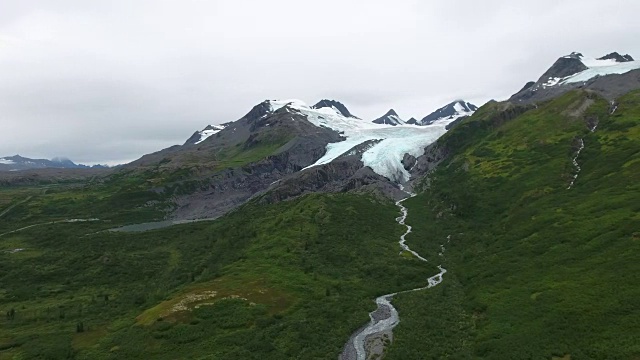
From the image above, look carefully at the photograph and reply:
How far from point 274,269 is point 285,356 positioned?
3718 centimetres

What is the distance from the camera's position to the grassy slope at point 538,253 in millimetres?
50188

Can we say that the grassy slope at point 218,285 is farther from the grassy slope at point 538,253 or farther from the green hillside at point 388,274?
the grassy slope at point 538,253

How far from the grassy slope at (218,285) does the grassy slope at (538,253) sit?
11.5m

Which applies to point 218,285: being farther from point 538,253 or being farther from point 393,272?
point 538,253

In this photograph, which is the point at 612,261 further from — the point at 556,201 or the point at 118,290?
the point at 118,290

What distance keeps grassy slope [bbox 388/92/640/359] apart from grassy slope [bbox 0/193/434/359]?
37.6ft

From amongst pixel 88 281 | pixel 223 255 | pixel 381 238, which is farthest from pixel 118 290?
pixel 381 238

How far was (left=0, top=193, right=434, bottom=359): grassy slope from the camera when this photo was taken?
5978 cm

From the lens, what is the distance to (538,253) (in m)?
79.0

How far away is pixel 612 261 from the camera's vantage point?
62.5 m

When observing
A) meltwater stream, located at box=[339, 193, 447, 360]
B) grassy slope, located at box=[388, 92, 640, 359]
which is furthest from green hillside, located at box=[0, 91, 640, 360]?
meltwater stream, located at box=[339, 193, 447, 360]

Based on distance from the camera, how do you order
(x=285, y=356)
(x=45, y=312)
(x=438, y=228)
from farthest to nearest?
(x=438, y=228) → (x=45, y=312) → (x=285, y=356)

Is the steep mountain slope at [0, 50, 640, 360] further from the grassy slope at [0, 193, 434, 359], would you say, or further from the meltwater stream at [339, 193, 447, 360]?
the meltwater stream at [339, 193, 447, 360]

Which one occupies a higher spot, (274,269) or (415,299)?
(274,269)
